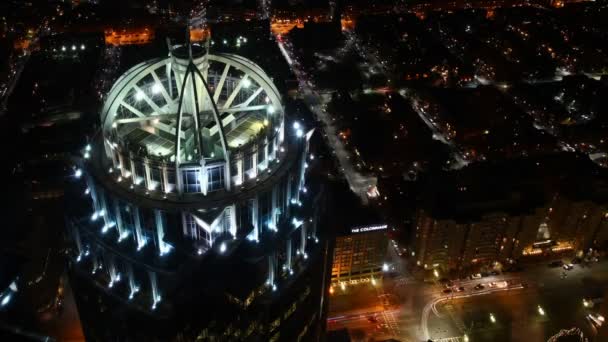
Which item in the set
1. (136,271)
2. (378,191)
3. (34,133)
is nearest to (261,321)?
(136,271)

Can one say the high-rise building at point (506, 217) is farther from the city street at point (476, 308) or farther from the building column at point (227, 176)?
the building column at point (227, 176)

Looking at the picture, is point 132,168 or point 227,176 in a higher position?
point 132,168

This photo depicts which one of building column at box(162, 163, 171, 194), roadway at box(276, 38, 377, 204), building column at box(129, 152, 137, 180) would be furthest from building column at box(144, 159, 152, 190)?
roadway at box(276, 38, 377, 204)

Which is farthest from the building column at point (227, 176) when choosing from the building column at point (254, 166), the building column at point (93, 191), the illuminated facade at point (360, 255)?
the illuminated facade at point (360, 255)

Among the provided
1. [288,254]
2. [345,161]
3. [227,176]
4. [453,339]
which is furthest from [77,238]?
[345,161]

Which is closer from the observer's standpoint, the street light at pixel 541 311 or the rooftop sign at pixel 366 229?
the rooftop sign at pixel 366 229

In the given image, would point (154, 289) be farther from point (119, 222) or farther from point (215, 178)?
point (215, 178)

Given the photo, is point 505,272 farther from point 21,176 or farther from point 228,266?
point 21,176
